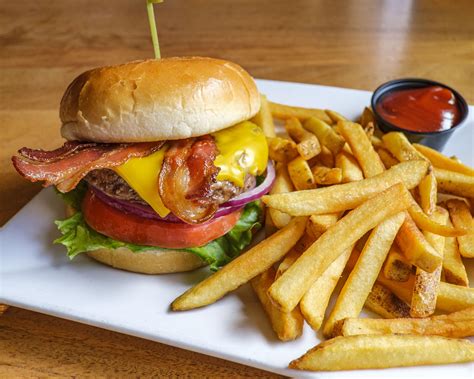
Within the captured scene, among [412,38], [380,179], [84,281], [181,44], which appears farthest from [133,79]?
[412,38]

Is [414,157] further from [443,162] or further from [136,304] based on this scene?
[136,304]

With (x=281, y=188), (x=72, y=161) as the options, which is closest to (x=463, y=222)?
(x=281, y=188)

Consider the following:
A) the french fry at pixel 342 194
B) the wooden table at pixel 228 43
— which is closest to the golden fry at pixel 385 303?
the french fry at pixel 342 194

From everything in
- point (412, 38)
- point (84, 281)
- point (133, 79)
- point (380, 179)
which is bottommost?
point (412, 38)

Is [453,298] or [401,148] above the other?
[401,148]

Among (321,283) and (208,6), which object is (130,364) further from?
(208,6)

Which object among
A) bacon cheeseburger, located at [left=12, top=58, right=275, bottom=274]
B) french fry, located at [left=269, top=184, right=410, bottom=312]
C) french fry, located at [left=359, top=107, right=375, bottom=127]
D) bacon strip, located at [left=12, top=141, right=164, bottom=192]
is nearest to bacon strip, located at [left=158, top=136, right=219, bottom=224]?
bacon cheeseburger, located at [left=12, top=58, right=275, bottom=274]
